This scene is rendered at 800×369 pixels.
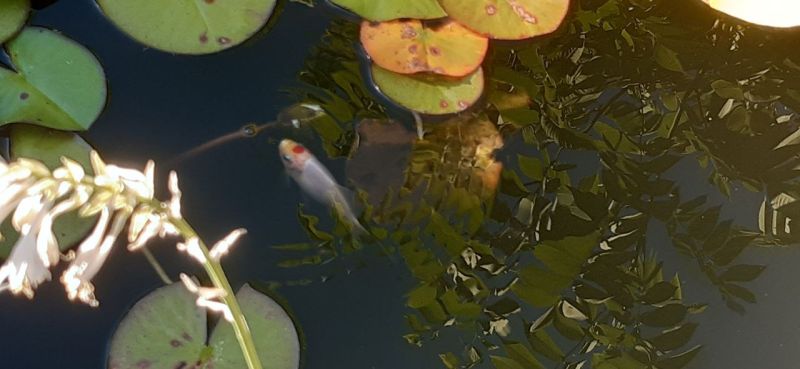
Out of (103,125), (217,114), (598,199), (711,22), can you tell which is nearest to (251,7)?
(217,114)

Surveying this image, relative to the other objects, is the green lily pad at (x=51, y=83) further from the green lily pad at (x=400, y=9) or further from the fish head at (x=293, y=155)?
the green lily pad at (x=400, y=9)

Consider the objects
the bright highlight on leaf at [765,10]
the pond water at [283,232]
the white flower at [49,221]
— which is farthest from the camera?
the bright highlight on leaf at [765,10]

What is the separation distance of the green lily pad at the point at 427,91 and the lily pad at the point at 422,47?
Result: 0.02 m

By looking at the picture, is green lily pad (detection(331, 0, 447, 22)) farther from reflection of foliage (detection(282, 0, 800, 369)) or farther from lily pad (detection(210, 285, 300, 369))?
lily pad (detection(210, 285, 300, 369))

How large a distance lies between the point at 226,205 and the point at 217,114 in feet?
0.57

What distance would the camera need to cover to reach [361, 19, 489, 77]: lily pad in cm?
121

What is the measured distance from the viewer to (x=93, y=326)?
112 centimetres

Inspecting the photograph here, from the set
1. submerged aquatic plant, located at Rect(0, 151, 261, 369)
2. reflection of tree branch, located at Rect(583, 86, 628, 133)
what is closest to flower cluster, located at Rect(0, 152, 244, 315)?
submerged aquatic plant, located at Rect(0, 151, 261, 369)

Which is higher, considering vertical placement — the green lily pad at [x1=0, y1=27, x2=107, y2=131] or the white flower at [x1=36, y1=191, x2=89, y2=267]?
the white flower at [x1=36, y1=191, x2=89, y2=267]

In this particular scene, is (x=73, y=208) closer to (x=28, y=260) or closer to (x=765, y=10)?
(x=28, y=260)

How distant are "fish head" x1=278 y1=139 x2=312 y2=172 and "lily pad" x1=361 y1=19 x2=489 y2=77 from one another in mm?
211

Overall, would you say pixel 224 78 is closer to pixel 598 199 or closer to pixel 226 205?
pixel 226 205

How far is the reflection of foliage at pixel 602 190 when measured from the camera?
1220mm

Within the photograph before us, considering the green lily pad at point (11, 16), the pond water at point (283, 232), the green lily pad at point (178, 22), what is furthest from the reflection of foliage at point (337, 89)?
the green lily pad at point (11, 16)
